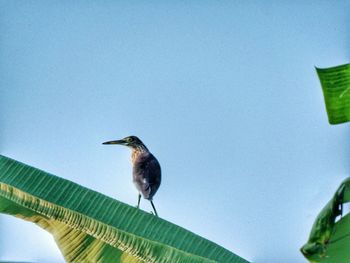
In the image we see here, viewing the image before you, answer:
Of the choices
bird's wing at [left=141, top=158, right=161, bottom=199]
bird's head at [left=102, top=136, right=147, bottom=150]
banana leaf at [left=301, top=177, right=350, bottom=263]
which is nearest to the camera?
banana leaf at [left=301, top=177, right=350, bottom=263]

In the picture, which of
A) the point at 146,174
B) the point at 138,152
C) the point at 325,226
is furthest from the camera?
the point at 138,152

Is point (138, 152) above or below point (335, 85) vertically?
below

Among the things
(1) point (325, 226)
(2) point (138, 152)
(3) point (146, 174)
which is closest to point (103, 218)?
(1) point (325, 226)

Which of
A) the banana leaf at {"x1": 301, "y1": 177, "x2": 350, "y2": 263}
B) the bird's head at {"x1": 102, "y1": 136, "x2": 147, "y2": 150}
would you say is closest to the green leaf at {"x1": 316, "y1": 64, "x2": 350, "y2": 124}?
the banana leaf at {"x1": 301, "y1": 177, "x2": 350, "y2": 263}

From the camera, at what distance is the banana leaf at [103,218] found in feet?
1.27

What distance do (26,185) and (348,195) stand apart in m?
0.21

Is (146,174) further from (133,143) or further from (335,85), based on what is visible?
(335,85)

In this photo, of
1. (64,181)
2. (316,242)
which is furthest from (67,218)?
(316,242)

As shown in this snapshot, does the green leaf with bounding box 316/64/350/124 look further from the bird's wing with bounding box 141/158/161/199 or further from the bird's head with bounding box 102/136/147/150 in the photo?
the bird's head with bounding box 102/136/147/150

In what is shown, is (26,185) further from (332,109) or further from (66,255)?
(332,109)

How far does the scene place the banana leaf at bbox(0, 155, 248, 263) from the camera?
39cm

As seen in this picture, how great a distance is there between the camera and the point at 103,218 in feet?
1.28

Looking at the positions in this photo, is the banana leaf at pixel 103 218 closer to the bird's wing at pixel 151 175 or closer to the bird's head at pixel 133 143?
the bird's wing at pixel 151 175

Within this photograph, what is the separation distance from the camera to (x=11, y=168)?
396 millimetres
